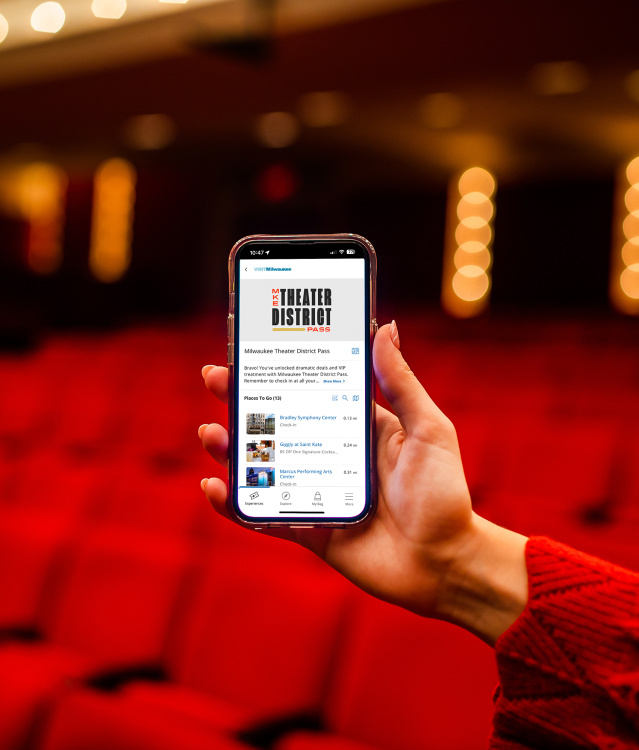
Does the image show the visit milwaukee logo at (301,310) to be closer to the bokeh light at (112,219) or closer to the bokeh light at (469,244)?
the bokeh light at (469,244)

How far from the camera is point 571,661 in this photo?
32 centimetres

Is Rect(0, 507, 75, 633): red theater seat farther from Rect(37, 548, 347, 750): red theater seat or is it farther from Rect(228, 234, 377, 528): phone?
Rect(228, 234, 377, 528): phone

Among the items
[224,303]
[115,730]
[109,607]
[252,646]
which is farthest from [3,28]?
[115,730]

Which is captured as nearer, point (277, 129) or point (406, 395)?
point (406, 395)

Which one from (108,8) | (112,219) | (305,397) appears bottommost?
(305,397)

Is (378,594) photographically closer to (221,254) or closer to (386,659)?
(386,659)

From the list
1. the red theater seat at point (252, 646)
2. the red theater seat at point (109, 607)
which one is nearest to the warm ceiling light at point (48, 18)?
the red theater seat at point (109, 607)

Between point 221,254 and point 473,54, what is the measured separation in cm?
241

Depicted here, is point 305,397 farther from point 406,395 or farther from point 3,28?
point 3,28

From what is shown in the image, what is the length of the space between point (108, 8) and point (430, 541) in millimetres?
3309

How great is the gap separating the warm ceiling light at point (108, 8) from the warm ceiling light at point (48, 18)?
0.18m

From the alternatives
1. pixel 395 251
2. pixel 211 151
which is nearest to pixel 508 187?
pixel 395 251

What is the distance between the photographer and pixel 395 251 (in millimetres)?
4852

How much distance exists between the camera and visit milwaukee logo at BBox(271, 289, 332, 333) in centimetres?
42
